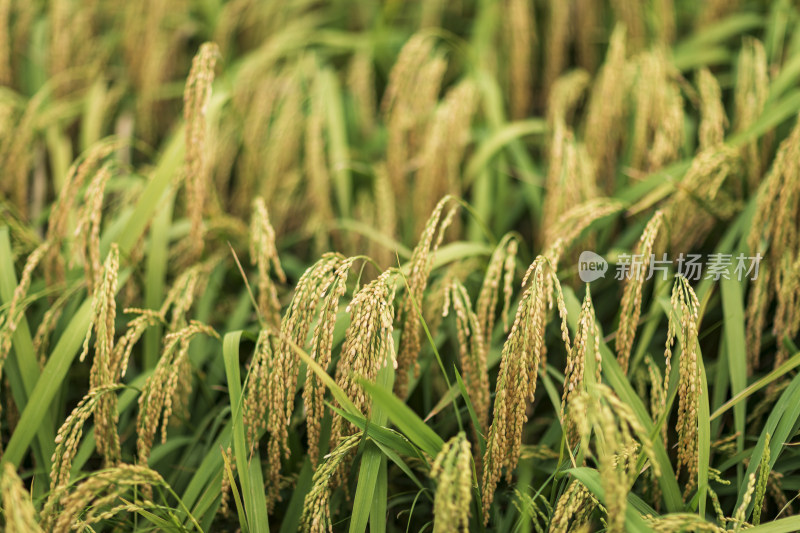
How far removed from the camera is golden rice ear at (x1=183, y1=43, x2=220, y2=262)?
1507mm

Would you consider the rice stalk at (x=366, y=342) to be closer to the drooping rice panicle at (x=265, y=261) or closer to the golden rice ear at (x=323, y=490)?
the golden rice ear at (x=323, y=490)

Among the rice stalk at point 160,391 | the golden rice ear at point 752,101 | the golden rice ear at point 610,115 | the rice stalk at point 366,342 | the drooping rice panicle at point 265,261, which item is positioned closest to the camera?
the rice stalk at point 366,342

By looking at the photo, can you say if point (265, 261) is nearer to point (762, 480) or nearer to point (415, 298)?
point (415, 298)

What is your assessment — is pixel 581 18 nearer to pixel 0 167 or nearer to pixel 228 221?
pixel 228 221

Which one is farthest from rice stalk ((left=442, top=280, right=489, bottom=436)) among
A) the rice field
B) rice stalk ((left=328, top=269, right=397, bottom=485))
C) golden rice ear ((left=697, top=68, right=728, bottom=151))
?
golden rice ear ((left=697, top=68, right=728, bottom=151))

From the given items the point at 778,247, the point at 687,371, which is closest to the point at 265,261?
the point at 687,371

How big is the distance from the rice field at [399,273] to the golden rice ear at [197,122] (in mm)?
11

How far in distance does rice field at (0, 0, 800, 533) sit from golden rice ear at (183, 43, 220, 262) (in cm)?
1

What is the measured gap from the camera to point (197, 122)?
4.94 feet

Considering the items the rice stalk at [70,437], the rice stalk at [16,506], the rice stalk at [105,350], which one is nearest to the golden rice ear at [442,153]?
the rice stalk at [105,350]

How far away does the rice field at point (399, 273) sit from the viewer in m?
1.24

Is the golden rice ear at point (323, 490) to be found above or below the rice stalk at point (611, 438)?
below

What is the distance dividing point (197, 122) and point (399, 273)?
2.07 feet

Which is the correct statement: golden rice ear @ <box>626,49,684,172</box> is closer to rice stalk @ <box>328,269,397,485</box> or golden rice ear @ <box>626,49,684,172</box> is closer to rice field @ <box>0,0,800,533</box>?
rice field @ <box>0,0,800,533</box>
